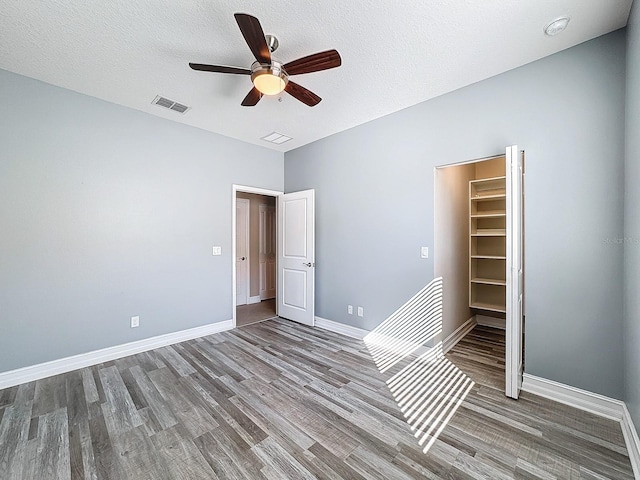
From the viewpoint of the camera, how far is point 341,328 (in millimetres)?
3859

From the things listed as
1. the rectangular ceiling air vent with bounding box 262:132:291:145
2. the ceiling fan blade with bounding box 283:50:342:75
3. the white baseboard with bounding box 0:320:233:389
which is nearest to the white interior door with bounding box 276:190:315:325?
the rectangular ceiling air vent with bounding box 262:132:291:145

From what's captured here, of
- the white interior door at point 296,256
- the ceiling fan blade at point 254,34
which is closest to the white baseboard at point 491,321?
the white interior door at point 296,256

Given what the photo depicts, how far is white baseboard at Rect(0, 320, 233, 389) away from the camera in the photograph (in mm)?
2512

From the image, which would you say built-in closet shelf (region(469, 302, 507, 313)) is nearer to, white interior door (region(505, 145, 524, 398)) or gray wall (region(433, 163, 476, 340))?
gray wall (region(433, 163, 476, 340))

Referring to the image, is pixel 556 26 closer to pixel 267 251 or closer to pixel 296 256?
pixel 296 256

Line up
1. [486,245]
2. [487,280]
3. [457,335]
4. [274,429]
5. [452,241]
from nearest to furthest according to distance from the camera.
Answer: [274,429], [452,241], [457,335], [487,280], [486,245]

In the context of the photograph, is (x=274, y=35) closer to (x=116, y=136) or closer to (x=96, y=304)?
(x=116, y=136)

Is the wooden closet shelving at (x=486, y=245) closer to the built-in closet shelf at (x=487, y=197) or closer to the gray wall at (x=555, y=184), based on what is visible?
the built-in closet shelf at (x=487, y=197)

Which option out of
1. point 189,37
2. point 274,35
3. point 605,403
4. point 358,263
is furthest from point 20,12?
point 605,403

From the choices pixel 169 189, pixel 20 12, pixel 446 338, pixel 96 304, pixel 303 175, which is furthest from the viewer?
pixel 303 175

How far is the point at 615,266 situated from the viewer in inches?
78.5

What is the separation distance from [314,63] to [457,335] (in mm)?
3574

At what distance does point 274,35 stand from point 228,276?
318cm

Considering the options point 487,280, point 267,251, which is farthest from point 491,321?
point 267,251
